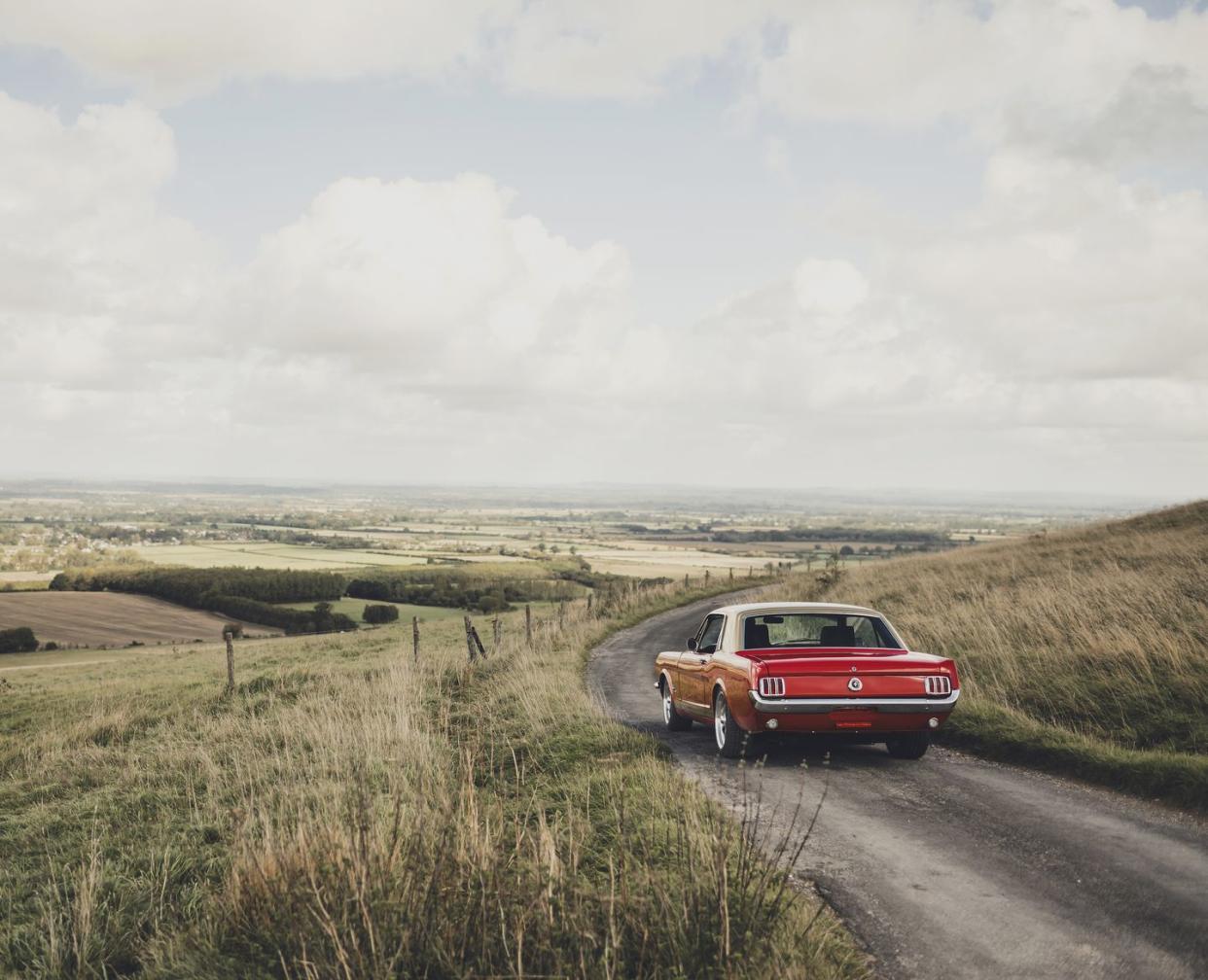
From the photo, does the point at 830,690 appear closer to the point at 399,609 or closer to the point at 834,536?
the point at 399,609

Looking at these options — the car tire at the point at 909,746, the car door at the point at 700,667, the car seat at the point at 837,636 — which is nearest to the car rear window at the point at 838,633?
the car seat at the point at 837,636

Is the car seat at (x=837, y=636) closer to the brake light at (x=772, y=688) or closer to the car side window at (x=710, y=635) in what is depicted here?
the car side window at (x=710, y=635)

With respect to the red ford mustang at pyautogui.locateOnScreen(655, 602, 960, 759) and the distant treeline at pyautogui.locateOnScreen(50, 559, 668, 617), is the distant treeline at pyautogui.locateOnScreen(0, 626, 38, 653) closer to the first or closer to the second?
the distant treeline at pyautogui.locateOnScreen(50, 559, 668, 617)

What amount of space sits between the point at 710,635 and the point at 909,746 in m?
2.93

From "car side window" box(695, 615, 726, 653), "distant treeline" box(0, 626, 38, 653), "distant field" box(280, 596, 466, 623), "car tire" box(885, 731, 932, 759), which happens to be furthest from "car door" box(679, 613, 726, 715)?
"distant treeline" box(0, 626, 38, 653)

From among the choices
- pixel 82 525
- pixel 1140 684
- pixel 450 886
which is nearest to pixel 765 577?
pixel 1140 684

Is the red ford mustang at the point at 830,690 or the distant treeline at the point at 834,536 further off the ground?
the red ford mustang at the point at 830,690

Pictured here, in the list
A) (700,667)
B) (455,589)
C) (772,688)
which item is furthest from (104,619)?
(772,688)

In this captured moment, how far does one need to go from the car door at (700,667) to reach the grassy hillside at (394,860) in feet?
2.84

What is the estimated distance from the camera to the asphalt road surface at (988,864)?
17.0 feet

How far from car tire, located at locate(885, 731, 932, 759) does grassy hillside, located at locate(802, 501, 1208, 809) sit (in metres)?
1.06

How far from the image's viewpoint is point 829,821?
7.97m

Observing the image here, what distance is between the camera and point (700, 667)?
38.0 feet

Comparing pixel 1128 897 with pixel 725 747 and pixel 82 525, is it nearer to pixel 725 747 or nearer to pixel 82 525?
pixel 725 747
